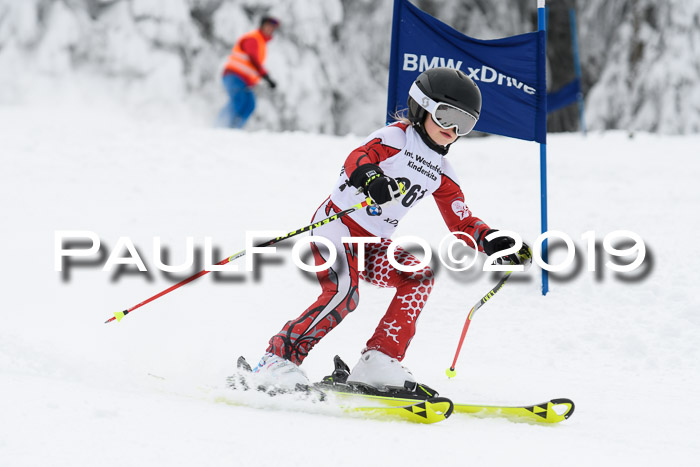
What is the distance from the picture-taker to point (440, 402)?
2789 millimetres

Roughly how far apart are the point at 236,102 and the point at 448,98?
24.9 ft

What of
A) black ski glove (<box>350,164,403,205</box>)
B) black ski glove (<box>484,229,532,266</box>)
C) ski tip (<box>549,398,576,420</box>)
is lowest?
ski tip (<box>549,398,576,420</box>)

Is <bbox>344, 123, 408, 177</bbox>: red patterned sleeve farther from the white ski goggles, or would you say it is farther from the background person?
the background person

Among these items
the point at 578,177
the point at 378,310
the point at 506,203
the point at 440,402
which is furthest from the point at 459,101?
the point at 578,177

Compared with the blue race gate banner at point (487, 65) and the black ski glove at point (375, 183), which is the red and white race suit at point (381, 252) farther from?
the blue race gate banner at point (487, 65)

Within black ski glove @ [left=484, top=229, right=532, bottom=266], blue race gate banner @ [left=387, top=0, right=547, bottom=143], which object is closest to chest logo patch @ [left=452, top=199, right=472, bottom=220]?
black ski glove @ [left=484, top=229, right=532, bottom=266]

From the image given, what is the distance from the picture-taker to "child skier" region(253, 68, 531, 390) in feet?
10.4

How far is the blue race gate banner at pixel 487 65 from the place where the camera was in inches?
197

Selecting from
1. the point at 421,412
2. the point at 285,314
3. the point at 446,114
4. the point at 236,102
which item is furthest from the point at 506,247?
the point at 236,102

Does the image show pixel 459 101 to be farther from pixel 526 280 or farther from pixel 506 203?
pixel 506 203

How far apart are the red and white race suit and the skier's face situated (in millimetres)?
57

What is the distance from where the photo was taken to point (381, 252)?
336 cm

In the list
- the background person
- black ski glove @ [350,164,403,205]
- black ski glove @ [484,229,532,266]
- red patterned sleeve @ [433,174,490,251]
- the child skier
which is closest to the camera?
black ski glove @ [350,164,403,205]

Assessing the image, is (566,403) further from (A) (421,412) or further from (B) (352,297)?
(B) (352,297)
